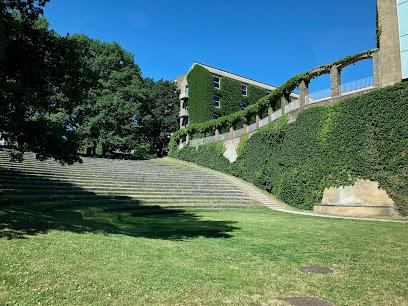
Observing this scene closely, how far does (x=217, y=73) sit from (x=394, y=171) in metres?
31.3

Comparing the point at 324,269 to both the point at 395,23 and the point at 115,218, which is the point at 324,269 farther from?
the point at 395,23

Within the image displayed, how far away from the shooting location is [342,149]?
662 inches

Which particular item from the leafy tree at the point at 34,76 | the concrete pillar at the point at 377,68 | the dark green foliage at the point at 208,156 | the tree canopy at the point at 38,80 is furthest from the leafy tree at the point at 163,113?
the leafy tree at the point at 34,76

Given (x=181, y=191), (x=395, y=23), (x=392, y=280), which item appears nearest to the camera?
(x=392, y=280)

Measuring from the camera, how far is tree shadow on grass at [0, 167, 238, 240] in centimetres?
661

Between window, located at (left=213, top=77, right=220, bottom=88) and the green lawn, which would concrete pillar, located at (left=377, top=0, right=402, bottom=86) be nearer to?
the green lawn

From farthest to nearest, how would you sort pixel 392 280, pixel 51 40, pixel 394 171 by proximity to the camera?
pixel 394 171 < pixel 51 40 < pixel 392 280

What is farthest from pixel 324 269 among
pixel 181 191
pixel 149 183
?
pixel 149 183

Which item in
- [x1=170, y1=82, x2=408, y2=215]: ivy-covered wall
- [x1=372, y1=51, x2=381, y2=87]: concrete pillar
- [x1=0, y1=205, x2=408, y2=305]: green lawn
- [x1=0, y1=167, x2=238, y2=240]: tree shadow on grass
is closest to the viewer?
[x1=0, y1=205, x2=408, y2=305]: green lawn

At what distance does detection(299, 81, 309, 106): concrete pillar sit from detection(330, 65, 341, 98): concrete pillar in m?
2.04

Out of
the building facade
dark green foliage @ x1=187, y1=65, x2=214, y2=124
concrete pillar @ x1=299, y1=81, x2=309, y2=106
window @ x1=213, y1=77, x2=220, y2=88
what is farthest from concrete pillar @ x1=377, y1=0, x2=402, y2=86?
window @ x1=213, y1=77, x2=220, y2=88

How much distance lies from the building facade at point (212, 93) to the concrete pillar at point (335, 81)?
75.8 feet

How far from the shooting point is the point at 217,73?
138 ft

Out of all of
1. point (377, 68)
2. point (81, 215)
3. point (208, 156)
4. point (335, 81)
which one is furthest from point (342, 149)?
point (208, 156)
